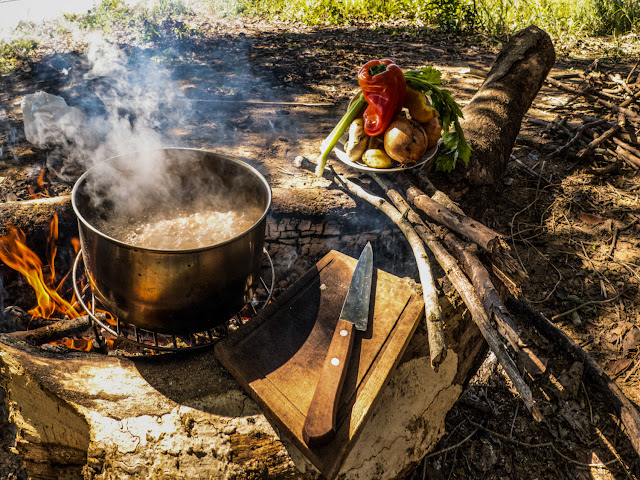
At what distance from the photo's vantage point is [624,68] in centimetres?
705

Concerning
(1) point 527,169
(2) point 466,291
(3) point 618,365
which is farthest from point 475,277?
(1) point 527,169

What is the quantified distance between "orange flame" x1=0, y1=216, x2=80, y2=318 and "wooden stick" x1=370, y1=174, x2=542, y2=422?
7.11 ft

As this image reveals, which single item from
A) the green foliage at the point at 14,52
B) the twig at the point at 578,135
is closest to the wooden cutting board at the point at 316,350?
the twig at the point at 578,135

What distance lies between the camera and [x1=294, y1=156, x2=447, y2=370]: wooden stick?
1.85 meters

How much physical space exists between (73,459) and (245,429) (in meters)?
0.80

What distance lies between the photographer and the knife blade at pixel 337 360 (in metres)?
1.46

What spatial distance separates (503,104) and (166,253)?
357cm

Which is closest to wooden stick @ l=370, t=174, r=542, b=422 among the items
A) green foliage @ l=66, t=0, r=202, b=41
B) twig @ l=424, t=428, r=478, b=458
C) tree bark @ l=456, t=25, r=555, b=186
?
tree bark @ l=456, t=25, r=555, b=186

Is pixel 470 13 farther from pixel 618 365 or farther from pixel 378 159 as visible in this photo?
pixel 618 365

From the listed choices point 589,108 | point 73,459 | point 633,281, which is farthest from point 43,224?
point 589,108

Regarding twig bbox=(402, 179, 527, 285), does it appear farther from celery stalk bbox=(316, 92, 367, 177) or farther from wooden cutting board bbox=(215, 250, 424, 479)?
celery stalk bbox=(316, 92, 367, 177)

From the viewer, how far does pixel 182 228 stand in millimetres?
2119

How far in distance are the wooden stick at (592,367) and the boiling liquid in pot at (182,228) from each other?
85.1 inches

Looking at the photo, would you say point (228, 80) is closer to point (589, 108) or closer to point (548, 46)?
point (548, 46)
